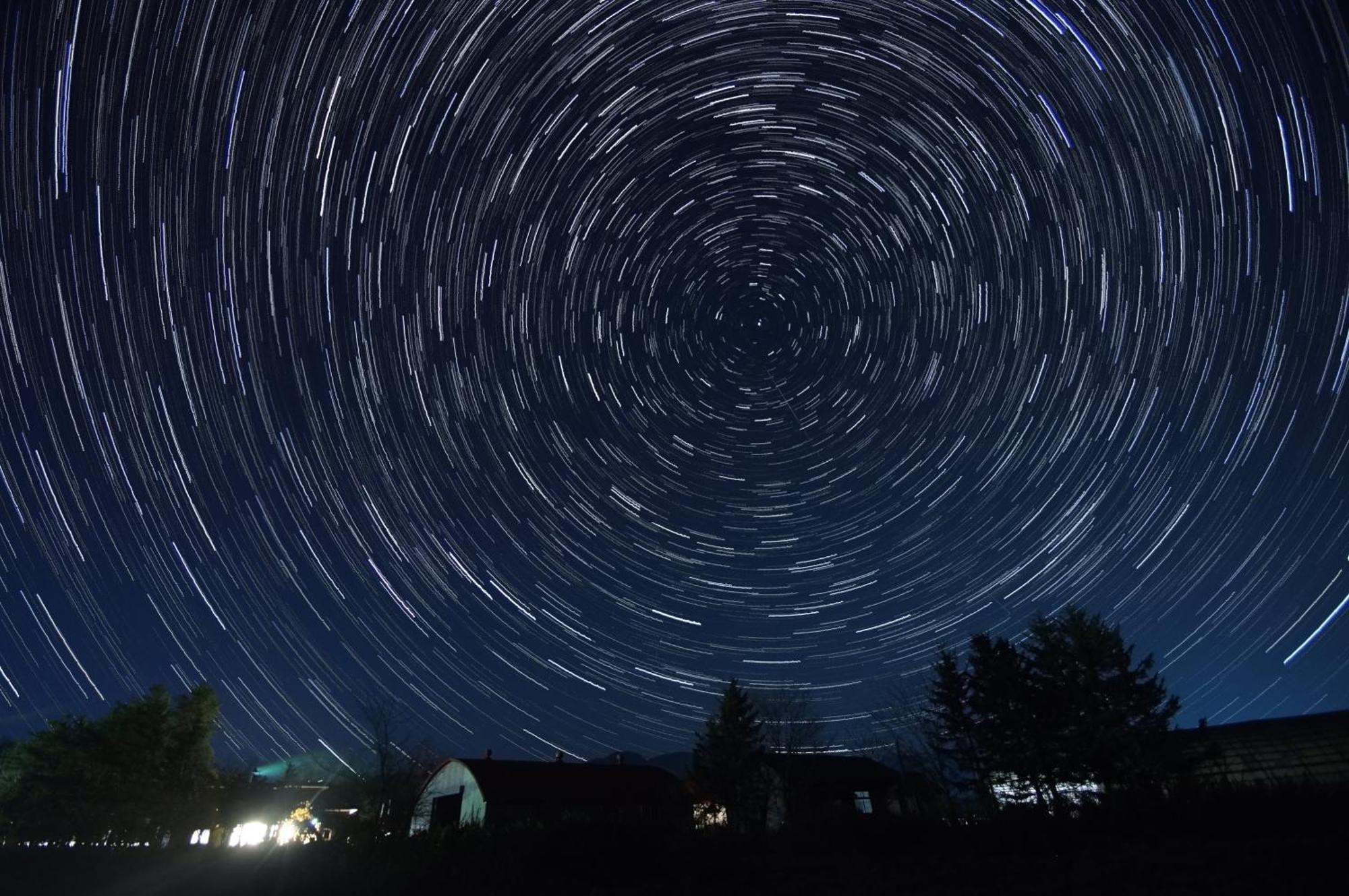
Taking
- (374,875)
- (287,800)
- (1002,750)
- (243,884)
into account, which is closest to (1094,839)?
(374,875)

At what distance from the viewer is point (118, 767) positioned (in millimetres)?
28188

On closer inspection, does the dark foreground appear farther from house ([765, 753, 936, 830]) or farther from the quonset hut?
the quonset hut

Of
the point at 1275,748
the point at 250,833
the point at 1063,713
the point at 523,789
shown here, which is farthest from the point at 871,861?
the point at 250,833

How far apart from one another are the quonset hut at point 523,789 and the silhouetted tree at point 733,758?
156 centimetres

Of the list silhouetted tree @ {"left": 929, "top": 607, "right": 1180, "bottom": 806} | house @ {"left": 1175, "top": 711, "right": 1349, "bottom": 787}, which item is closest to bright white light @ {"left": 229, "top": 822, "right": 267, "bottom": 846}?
silhouetted tree @ {"left": 929, "top": 607, "right": 1180, "bottom": 806}

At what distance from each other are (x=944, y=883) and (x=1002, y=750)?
67.9ft

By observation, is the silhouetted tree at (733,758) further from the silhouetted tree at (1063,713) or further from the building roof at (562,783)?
the silhouetted tree at (1063,713)

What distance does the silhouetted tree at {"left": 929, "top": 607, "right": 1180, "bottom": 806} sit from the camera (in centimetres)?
2203

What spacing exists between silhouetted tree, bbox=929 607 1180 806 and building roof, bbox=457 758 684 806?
47.3ft

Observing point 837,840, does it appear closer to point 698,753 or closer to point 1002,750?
point 1002,750

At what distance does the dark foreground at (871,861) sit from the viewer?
6977 mm

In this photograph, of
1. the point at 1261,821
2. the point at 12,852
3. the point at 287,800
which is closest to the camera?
the point at 1261,821

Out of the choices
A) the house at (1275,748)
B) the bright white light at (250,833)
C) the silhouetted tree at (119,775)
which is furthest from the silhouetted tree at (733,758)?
the bright white light at (250,833)

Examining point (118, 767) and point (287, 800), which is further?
point (287, 800)
